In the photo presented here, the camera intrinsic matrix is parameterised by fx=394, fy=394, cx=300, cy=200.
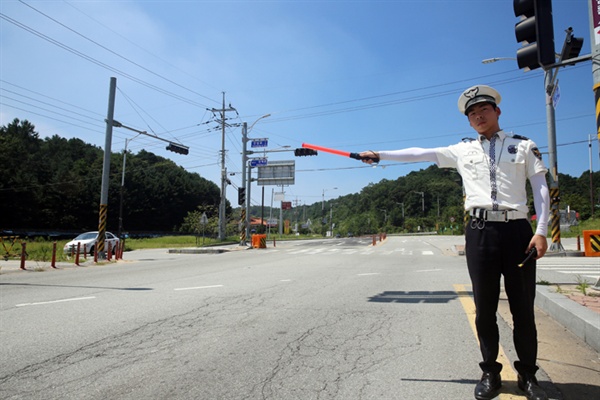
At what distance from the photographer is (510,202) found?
113 inches

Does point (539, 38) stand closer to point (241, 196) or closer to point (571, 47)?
point (571, 47)

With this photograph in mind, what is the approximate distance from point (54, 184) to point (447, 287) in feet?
217

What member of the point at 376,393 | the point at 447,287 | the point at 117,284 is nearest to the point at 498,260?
the point at 376,393

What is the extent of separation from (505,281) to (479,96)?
1429 millimetres

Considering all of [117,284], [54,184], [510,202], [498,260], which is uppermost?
[54,184]

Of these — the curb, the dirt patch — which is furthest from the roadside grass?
the curb

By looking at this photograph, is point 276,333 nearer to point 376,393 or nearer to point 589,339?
point 376,393

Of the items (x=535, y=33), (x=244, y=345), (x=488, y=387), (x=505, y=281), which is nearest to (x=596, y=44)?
(x=535, y=33)

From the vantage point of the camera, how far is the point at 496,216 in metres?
2.85

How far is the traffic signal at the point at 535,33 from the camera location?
5.02 metres

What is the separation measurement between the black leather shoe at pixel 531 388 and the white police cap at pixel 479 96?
2072 millimetres

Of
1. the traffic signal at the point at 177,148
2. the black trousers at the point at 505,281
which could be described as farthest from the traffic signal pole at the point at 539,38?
the traffic signal at the point at 177,148

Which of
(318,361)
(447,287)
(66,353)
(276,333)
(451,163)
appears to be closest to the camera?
(451,163)

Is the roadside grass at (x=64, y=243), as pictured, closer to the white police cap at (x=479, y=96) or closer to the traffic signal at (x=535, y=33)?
the traffic signal at (x=535, y=33)
